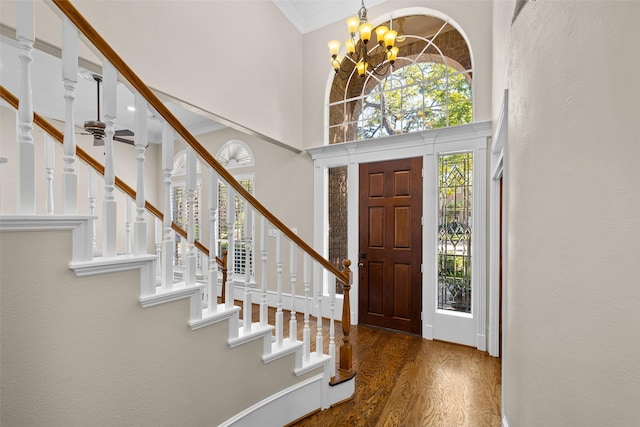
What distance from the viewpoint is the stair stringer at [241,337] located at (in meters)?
1.10

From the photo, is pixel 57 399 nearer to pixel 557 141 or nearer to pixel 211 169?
pixel 211 169

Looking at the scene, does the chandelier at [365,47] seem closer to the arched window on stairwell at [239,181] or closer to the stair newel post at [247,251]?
the stair newel post at [247,251]

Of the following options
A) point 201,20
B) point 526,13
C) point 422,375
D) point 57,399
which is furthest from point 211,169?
point 422,375

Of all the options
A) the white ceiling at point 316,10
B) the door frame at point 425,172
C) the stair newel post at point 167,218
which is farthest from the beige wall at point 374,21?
the stair newel post at point 167,218

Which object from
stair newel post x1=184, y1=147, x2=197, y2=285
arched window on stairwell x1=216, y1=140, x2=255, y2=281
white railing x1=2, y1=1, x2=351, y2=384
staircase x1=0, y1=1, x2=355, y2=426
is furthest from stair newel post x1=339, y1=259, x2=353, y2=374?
arched window on stairwell x1=216, y1=140, x2=255, y2=281

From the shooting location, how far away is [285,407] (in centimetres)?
194

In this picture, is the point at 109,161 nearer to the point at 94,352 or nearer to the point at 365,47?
the point at 94,352

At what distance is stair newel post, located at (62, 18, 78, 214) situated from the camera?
1.10m

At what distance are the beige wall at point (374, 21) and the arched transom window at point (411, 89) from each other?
0.13 m

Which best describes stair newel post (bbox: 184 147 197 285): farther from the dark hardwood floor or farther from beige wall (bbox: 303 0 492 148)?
beige wall (bbox: 303 0 492 148)

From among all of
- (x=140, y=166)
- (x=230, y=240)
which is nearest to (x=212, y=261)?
(x=230, y=240)

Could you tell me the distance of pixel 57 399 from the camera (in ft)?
3.55

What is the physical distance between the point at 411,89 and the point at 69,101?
3.53 meters

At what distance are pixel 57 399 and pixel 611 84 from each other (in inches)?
81.2
